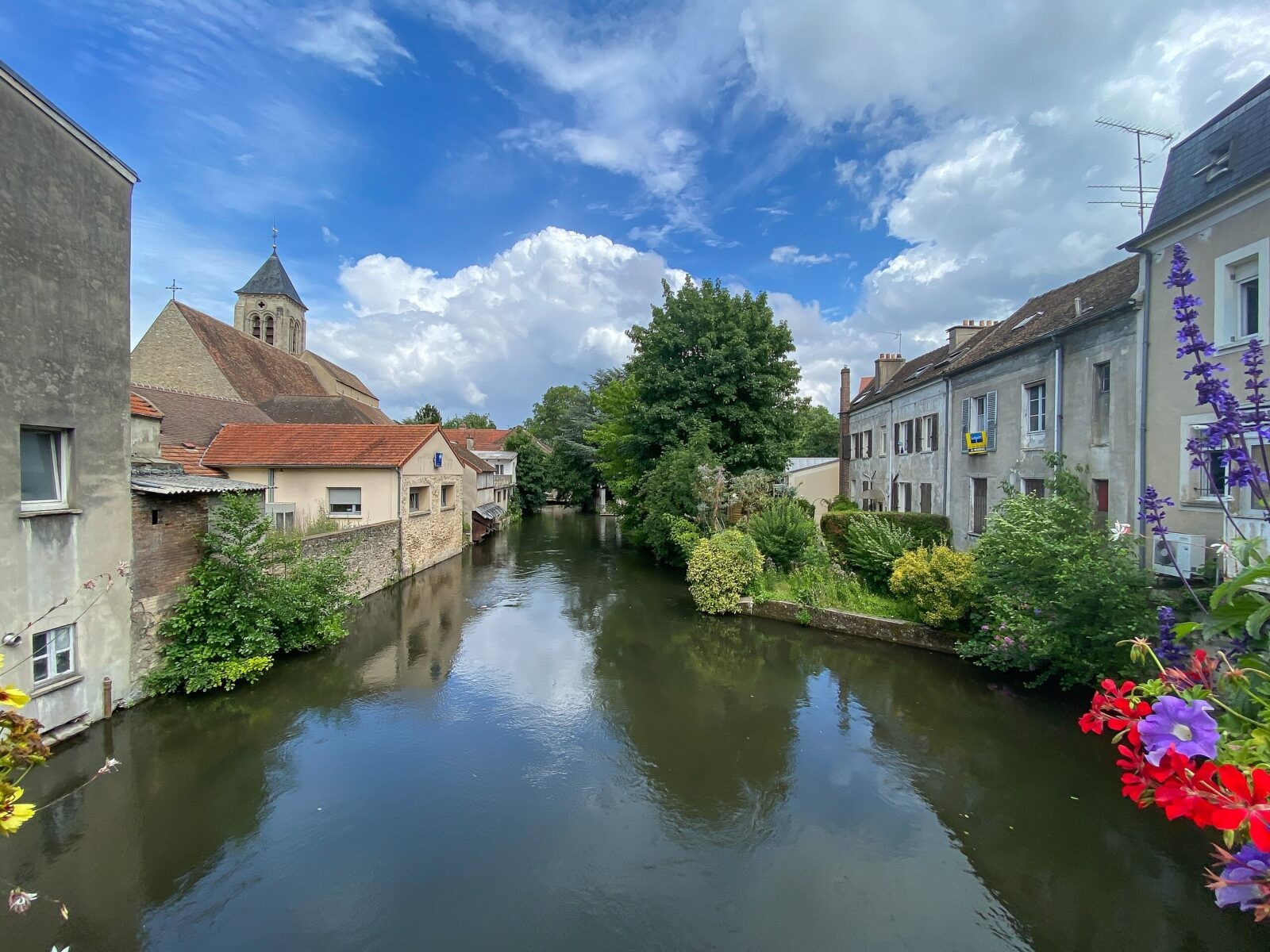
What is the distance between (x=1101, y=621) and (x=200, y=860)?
12836mm

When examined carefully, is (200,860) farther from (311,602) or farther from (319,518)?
(319,518)

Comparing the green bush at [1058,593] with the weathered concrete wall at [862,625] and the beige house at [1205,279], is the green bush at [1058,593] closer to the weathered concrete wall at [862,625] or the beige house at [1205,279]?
the beige house at [1205,279]

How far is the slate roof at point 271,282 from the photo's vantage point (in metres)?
44.8

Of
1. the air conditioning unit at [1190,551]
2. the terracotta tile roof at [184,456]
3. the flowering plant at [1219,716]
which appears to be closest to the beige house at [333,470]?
the terracotta tile roof at [184,456]

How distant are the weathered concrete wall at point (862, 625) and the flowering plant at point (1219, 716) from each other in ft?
40.8

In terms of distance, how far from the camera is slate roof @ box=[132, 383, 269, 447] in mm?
19531

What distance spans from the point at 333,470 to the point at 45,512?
13.3 meters

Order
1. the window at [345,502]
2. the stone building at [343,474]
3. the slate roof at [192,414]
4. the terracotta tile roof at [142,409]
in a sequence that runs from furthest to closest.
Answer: the window at [345,502], the stone building at [343,474], the slate roof at [192,414], the terracotta tile roof at [142,409]

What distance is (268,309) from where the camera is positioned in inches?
1751

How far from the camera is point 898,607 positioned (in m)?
15.7

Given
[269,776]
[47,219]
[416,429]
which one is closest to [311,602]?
[269,776]

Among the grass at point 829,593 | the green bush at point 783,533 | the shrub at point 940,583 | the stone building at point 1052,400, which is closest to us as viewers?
the stone building at point 1052,400

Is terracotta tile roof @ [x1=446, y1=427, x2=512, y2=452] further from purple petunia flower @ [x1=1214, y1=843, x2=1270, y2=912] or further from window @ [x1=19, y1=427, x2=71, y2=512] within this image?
purple petunia flower @ [x1=1214, y1=843, x2=1270, y2=912]

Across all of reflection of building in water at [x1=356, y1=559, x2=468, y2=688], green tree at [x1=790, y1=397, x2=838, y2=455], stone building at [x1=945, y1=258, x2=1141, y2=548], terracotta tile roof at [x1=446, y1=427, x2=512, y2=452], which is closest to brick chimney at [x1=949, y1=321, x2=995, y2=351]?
stone building at [x1=945, y1=258, x2=1141, y2=548]
